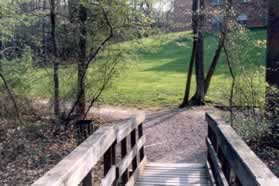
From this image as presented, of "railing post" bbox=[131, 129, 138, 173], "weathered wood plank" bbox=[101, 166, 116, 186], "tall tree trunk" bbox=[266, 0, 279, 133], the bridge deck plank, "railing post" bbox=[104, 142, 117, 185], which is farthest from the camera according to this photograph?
"tall tree trunk" bbox=[266, 0, 279, 133]

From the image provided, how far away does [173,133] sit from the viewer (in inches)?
352

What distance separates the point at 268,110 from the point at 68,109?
485cm

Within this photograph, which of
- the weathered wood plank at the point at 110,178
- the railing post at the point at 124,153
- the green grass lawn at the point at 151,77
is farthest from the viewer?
the green grass lawn at the point at 151,77

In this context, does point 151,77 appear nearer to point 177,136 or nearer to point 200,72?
point 200,72

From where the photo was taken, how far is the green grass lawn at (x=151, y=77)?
8.54 metres

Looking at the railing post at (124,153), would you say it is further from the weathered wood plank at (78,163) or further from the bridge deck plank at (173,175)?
the weathered wood plank at (78,163)

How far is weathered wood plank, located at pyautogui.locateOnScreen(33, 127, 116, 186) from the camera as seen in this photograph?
1824 mm

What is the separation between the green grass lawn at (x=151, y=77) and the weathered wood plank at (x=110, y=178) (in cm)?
462

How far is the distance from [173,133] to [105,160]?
5.92m

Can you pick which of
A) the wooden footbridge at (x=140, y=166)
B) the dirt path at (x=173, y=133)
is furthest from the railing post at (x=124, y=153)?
the dirt path at (x=173, y=133)

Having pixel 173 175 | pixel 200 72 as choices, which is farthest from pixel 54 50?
pixel 200 72

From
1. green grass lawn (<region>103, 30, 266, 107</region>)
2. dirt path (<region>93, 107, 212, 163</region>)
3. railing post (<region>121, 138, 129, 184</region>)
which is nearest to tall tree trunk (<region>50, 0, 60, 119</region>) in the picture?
green grass lawn (<region>103, 30, 266, 107</region>)

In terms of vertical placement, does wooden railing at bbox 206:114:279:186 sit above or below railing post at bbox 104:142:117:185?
above

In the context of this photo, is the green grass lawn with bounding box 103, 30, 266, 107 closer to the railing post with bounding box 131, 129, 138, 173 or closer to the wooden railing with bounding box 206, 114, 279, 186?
the railing post with bounding box 131, 129, 138, 173
